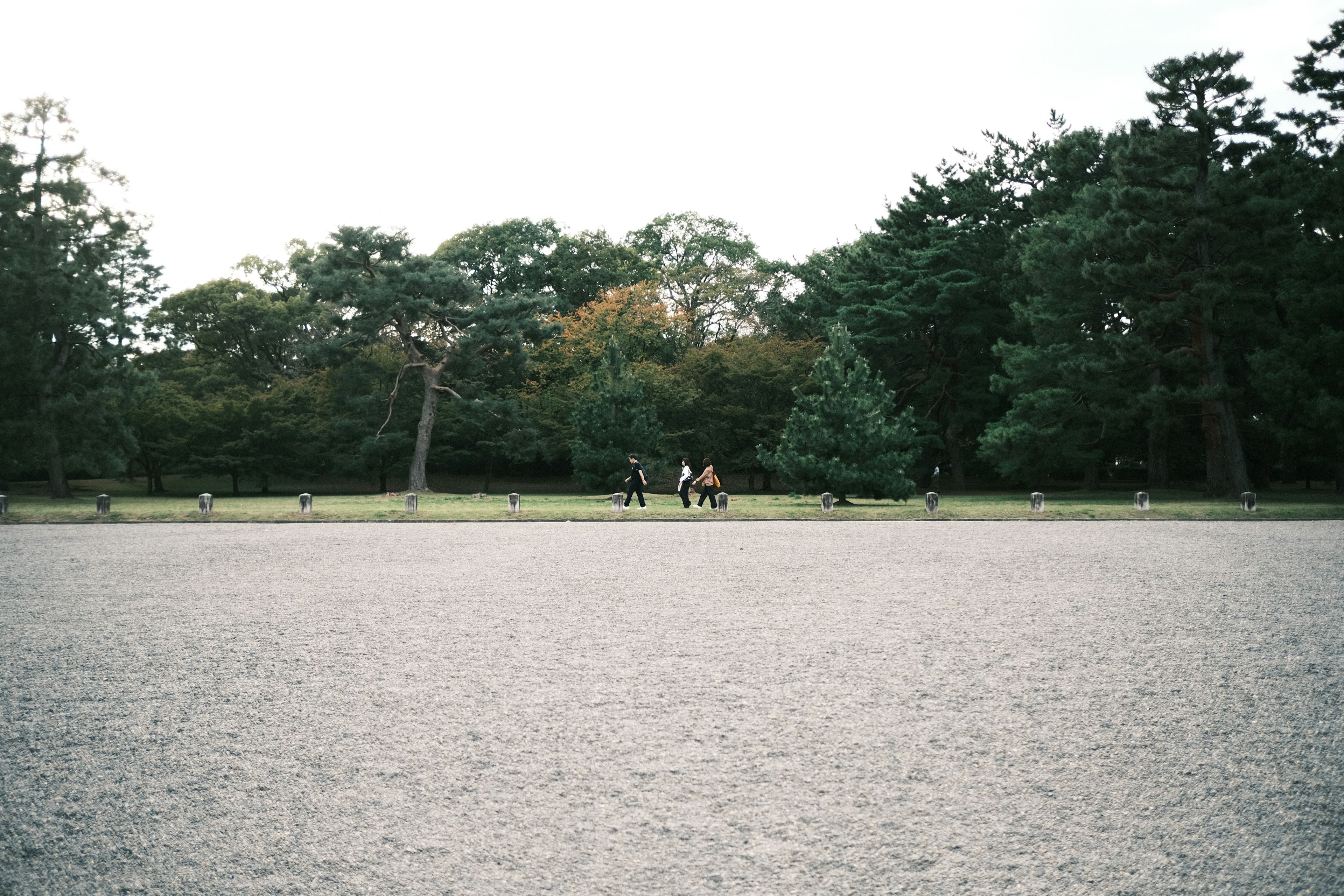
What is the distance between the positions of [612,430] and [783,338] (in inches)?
631

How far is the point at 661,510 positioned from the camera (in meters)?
23.1

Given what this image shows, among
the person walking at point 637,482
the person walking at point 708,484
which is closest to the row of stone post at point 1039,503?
the person walking at point 708,484

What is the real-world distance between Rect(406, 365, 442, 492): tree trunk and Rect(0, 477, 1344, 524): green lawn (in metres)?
4.79

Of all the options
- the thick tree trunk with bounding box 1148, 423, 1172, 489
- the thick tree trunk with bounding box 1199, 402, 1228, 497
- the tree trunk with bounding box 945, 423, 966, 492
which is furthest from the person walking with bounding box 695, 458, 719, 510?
the tree trunk with bounding box 945, 423, 966, 492

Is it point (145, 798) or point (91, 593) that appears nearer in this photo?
point (145, 798)

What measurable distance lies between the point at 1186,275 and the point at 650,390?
69.2 ft

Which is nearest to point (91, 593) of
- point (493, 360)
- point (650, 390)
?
point (493, 360)

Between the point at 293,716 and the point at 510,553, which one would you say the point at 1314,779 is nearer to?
the point at 293,716

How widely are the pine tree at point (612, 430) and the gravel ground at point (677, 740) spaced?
21.8m

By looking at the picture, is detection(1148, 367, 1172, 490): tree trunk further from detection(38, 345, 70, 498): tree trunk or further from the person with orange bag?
detection(38, 345, 70, 498): tree trunk

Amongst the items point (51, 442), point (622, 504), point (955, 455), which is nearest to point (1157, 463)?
point (955, 455)

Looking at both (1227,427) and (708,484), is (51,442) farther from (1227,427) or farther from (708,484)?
(1227,427)

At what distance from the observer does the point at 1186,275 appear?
2780 centimetres

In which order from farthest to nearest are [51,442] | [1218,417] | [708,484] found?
[51,442] → [1218,417] → [708,484]
